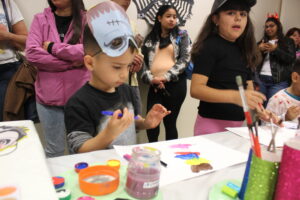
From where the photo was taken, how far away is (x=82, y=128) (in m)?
0.91

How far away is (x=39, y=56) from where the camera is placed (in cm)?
150

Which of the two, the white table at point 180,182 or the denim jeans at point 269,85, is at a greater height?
the white table at point 180,182

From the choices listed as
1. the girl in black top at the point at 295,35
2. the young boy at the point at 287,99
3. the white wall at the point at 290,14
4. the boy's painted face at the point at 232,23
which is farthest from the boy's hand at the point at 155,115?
the white wall at the point at 290,14

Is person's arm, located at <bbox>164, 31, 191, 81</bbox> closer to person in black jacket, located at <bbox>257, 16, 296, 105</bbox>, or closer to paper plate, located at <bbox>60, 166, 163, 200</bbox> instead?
person in black jacket, located at <bbox>257, 16, 296, 105</bbox>

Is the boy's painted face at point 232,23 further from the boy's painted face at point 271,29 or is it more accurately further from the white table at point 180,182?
the boy's painted face at point 271,29

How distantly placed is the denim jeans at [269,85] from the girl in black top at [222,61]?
5.04 ft

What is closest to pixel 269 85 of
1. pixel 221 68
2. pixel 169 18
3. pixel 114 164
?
pixel 169 18

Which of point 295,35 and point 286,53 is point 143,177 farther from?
point 295,35

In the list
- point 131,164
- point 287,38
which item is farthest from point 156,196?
point 287,38

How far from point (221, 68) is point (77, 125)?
77 centimetres

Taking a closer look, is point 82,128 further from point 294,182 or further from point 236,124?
point 236,124

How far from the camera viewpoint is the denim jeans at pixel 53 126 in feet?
5.30

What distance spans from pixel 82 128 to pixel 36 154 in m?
0.34

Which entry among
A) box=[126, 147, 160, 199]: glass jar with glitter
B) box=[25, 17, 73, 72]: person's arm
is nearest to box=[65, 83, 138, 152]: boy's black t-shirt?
box=[126, 147, 160, 199]: glass jar with glitter
